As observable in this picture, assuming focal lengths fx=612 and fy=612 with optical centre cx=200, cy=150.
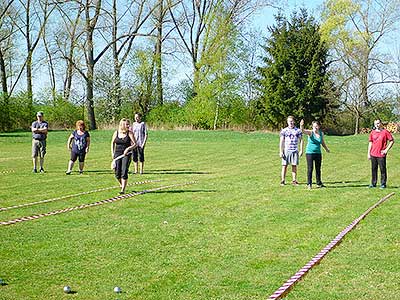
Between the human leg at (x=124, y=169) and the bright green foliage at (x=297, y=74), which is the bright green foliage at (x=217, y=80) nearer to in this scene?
the bright green foliage at (x=297, y=74)

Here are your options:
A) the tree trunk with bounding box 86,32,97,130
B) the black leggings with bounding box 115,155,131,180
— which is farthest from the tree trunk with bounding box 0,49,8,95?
the black leggings with bounding box 115,155,131,180

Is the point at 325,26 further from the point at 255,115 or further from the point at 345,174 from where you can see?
the point at 345,174

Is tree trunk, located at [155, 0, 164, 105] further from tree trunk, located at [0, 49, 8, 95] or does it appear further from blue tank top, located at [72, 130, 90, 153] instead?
blue tank top, located at [72, 130, 90, 153]

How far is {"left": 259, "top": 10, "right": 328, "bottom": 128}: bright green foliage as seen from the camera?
47.2 meters

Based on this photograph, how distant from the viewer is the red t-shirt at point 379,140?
14016 millimetres

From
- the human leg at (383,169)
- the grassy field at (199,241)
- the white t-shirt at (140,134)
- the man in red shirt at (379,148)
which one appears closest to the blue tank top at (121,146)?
the grassy field at (199,241)

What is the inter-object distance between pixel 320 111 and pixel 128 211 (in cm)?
3943

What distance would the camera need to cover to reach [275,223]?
9.21 m

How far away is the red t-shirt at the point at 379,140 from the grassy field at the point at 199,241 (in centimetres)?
88

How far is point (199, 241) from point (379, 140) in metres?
7.54

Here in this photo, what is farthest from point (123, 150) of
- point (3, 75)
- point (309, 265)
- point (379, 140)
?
point (3, 75)

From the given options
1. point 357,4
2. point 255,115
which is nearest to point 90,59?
point 255,115

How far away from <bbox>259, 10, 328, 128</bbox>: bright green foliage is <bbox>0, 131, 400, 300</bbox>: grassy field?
Answer: 32.5m

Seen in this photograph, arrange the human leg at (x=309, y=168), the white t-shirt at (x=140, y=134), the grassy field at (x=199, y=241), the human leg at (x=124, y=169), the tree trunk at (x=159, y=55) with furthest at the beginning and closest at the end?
the tree trunk at (x=159, y=55), the white t-shirt at (x=140, y=134), the human leg at (x=309, y=168), the human leg at (x=124, y=169), the grassy field at (x=199, y=241)
